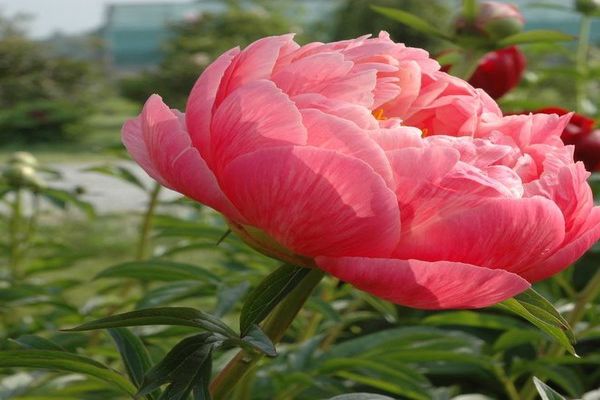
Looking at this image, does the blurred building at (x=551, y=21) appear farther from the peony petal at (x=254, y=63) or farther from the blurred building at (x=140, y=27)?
the peony petal at (x=254, y=63)

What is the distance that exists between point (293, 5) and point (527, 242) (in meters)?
14.2

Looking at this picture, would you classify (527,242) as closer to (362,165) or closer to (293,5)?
(362,165)

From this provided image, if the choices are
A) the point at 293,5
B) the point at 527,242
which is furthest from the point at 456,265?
the point at 293,5

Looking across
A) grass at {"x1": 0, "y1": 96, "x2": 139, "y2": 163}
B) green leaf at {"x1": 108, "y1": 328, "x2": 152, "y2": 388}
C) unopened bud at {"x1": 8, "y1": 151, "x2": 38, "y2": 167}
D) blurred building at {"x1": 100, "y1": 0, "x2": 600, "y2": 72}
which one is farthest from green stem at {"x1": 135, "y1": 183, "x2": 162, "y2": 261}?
blurred building at {"x1": 100, "y1": 0, "x2": 600, "y2": 72}

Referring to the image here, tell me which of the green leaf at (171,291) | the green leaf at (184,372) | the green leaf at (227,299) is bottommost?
the green leaf at (171,291)

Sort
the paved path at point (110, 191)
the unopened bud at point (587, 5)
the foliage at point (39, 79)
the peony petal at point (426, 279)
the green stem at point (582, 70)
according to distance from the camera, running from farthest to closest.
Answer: the foliage at point (39, 79)
the paved path at point (110, 191)
the unopened bud at point (587, 5)
the green stem at point (582, 70)
the peony petal at point (426, 279)

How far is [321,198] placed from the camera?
0.42 m

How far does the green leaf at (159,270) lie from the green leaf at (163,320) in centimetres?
34

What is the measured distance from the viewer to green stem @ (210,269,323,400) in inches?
18.2

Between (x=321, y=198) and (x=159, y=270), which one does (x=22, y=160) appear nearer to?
(x=159, y=270)

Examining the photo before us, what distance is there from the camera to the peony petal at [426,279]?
1.34 ft

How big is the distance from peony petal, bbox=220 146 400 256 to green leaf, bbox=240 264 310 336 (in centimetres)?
3

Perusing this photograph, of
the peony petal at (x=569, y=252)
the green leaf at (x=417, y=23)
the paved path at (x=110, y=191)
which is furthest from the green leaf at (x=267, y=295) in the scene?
the paved path at (x=110, y=191)

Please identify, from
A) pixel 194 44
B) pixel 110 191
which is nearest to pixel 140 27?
pixel 194 44
